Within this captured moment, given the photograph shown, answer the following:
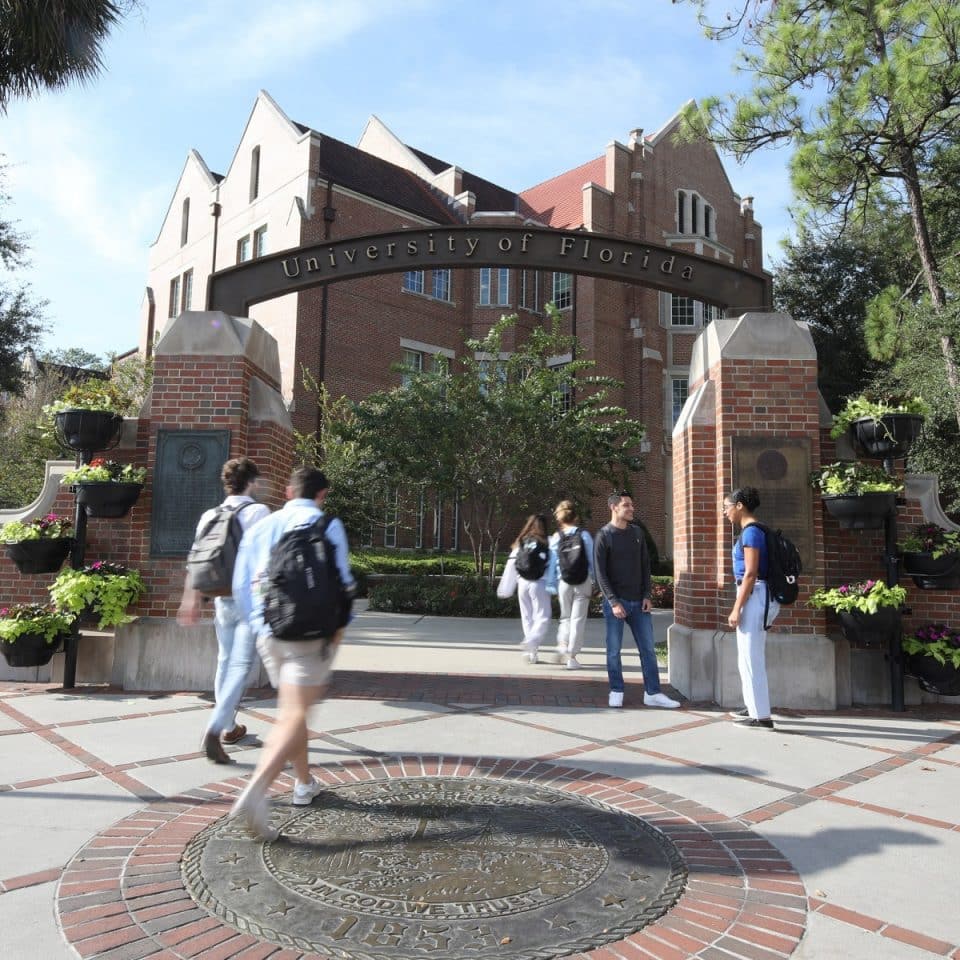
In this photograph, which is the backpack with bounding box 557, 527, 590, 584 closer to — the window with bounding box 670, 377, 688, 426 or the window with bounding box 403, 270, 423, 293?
the window with bounding box 403, 270, 423, 293

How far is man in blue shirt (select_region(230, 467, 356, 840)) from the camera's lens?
3.33 metres

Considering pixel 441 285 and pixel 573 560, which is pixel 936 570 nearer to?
pixel 573 560

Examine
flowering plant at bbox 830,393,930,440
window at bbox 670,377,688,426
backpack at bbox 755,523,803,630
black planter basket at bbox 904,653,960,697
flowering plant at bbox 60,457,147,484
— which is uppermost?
window at bbox 670,377,688,426

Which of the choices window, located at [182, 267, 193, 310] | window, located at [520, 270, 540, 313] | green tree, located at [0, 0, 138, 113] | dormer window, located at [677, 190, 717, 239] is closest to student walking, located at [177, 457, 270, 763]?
green tree, located at [0, 0, 138, 113]

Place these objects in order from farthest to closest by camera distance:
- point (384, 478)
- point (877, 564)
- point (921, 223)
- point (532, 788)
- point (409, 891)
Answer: point (384, 478), point (921, 223), point (877, 564), point (532, 788), point (409, 891)

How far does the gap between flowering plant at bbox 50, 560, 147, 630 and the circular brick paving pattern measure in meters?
2.98

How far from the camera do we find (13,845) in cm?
329

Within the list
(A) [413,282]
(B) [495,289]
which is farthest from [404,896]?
(B) [495,289]

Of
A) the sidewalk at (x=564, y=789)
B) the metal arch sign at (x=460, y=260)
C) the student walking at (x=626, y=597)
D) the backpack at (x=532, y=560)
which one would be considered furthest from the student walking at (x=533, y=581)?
the metal arch sign at (x=460, y=260)

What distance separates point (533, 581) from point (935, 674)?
13.6 feet

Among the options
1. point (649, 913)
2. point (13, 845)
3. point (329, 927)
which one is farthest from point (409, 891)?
point (13, 845)

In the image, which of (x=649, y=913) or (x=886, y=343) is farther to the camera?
(x=886, y=343)

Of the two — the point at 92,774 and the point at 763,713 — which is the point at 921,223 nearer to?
the point at 763,713

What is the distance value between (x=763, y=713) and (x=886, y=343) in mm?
12452
